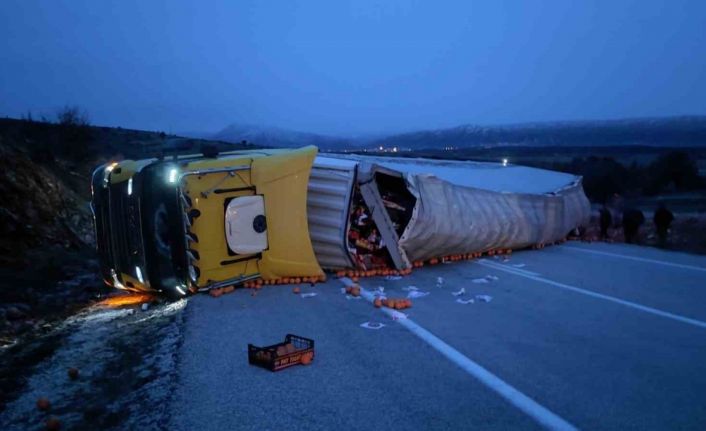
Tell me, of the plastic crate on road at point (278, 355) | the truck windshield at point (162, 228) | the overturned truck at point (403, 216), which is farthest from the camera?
the overturned truck at point (403, 216)

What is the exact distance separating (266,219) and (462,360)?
162 inches

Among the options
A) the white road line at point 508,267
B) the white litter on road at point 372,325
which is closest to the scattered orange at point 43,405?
the white litter on road at point 372,325

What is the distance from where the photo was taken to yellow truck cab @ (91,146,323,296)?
25.5ft

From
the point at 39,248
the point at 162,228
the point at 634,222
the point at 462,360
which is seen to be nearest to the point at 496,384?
the point at 462,360

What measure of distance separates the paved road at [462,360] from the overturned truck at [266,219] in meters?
0.61

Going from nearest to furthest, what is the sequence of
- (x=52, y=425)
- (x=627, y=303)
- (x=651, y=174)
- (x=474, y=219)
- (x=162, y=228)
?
(x=52, y=425), (x=627, y=303), (x=162, y=228), (x=474, y=219), (x=651, y=174)

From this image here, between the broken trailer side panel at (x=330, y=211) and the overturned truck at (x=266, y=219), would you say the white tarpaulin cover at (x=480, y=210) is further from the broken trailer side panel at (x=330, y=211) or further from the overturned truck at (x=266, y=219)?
the broken trailer side panel at (x=330, y=211)

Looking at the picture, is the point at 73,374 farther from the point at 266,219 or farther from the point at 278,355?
the point at 266,219

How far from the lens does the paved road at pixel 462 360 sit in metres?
4.11

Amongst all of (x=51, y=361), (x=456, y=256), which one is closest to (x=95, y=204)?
(x=51, y=361)

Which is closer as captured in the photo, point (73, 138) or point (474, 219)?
point (474, 219)

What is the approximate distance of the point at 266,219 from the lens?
8461mm

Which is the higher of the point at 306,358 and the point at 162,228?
the point at 162,228

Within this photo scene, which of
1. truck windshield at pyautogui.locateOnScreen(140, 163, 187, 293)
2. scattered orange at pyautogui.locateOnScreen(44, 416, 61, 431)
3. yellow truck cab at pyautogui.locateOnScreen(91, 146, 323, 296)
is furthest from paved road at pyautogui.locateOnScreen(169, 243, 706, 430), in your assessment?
scattered orange at pyautogui.locateOnScreen(44, 416, 61, 431)
